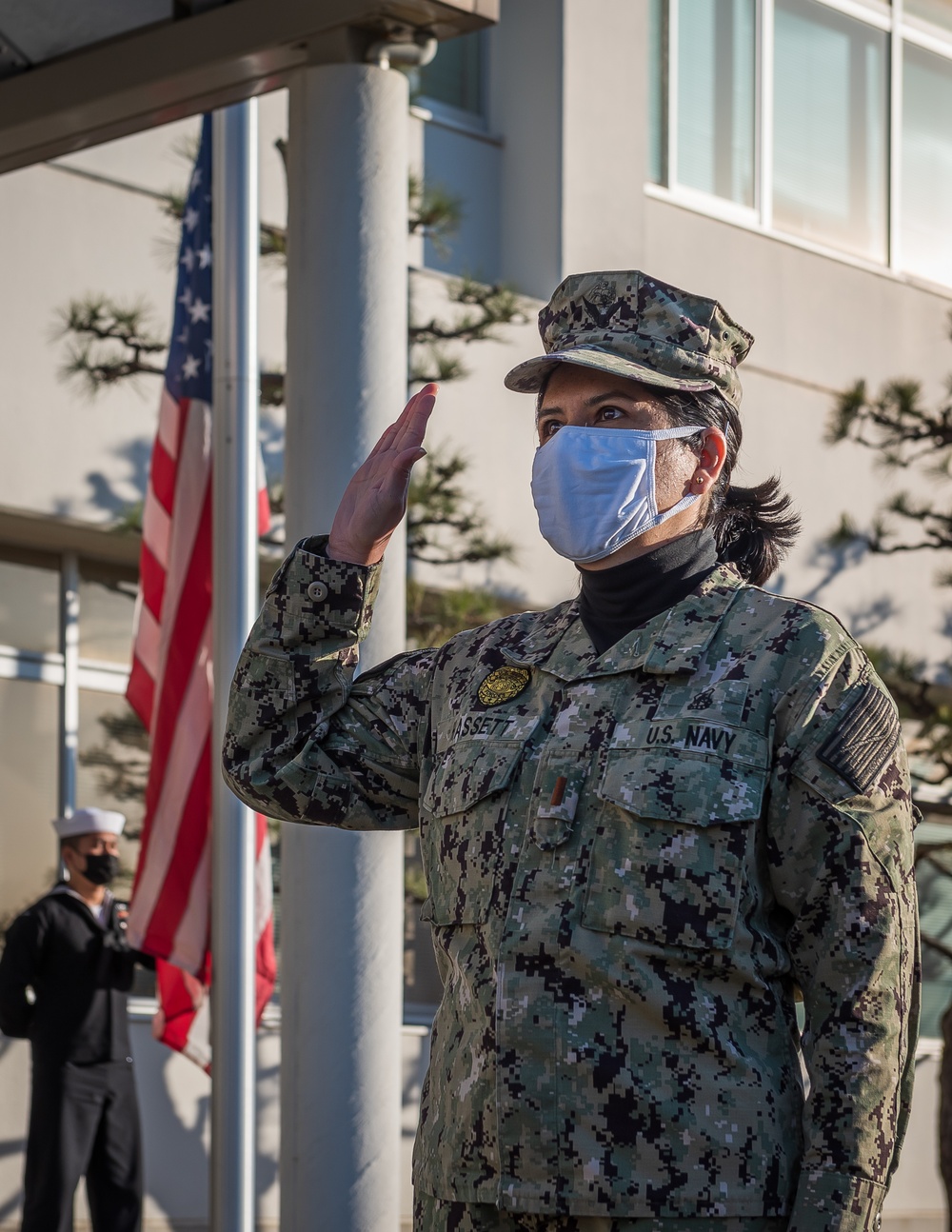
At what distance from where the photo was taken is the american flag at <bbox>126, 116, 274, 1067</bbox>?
18.6ft

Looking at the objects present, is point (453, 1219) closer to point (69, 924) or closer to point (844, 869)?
point (844, 869)

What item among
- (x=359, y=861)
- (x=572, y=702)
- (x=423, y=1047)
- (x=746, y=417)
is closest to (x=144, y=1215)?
(x=423, y=1047)

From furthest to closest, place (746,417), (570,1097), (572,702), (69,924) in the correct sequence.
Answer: (746,417), (69,924), (572,702), (570,1097)

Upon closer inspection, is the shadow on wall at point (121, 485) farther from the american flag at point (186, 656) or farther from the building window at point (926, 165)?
the building window at point (926, 165)

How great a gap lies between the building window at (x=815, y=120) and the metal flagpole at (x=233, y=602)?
237 inches

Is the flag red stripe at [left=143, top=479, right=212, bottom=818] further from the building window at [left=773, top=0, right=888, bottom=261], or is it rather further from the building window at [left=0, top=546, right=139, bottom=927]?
the building window at [left=773, top=0, right=888, bottom=261]

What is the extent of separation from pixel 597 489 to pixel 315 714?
1.47 feet

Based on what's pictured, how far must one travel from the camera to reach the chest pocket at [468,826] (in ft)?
7.02

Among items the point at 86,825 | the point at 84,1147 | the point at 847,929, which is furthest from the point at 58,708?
the point at 847,929

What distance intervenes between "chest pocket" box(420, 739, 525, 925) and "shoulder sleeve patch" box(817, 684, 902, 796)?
359 mm

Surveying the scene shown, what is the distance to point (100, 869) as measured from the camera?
22.8ft

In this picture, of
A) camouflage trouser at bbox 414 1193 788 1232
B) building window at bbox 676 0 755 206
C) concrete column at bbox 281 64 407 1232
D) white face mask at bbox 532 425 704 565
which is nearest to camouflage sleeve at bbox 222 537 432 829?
white face mask at bbox 532 425 704 565

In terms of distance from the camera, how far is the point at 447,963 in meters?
2.22

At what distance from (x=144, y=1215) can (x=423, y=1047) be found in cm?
159
